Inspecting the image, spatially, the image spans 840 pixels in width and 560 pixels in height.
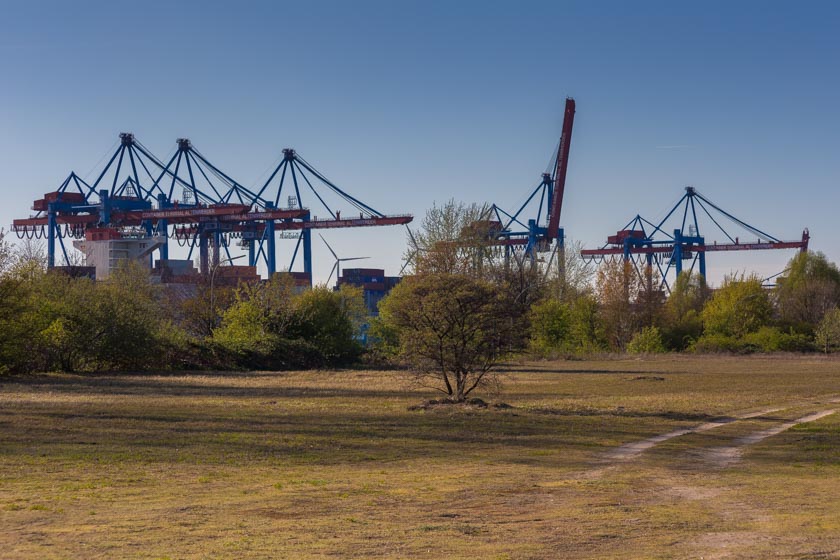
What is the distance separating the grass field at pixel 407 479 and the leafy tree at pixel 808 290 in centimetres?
5822

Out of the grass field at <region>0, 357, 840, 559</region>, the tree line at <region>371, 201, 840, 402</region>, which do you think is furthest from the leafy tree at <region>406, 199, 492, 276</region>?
the grass field at <region>0, 357, 840, 559</region>

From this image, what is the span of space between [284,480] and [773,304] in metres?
79.9

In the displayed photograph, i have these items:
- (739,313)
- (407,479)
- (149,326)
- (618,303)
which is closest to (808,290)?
(739,313)

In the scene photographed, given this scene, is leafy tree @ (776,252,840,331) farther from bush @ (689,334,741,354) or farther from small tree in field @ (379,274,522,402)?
small tree in field @ (379,274,522,402)

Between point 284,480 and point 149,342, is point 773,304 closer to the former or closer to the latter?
point 149,342

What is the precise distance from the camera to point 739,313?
77.8m

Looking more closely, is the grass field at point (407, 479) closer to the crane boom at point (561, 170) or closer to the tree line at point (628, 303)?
the tree line at point (628, 303)

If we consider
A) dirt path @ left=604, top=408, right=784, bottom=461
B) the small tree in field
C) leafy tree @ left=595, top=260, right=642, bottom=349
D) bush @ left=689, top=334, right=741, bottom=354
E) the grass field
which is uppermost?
leafy tree @ left=595, top=260, right=642, bottom=349

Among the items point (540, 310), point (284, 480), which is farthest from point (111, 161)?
point (284, 480)

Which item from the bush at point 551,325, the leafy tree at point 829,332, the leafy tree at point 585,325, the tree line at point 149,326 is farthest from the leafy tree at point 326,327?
the leafy tree at point 829,332

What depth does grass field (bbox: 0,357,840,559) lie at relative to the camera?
880 centimetres

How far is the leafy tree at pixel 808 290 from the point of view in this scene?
82688 millimetres

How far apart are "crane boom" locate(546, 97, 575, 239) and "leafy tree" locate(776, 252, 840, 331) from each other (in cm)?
2091

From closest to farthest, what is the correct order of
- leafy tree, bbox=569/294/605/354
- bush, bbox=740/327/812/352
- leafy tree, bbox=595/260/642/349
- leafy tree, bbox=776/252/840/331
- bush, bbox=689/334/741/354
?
1. bush, bbox=740/327/812/352
2. bush, bbox=689/334/741/354
3. leafy tree, bbox=569/294/605/354
4. leafy tree, bbox=595/260/642/349
5. leafy tree, bbox=776/252/840/331
